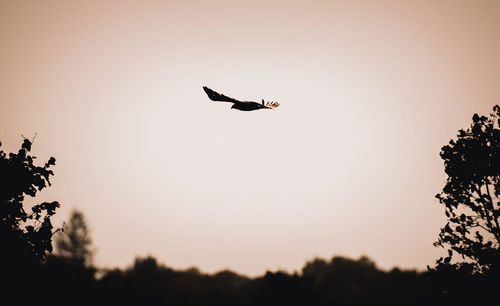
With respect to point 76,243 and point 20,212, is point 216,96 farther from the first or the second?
point 76,243

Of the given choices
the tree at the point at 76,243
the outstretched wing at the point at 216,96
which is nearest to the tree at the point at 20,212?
the outstretched wing at the point at 216,96

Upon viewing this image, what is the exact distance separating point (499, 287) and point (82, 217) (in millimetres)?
78589

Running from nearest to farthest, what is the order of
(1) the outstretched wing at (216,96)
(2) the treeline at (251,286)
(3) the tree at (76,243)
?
(1) the outstretched wing at (216,96), (2) the treeline at (251,286), (3) the tree at (76,243)

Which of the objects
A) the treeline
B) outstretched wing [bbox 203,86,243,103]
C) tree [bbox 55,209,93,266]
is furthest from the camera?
tree [bbox 55,209,93,266]

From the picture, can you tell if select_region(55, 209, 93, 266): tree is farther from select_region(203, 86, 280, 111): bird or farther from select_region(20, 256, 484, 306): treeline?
select_region(203, 86, 280, 111): bird

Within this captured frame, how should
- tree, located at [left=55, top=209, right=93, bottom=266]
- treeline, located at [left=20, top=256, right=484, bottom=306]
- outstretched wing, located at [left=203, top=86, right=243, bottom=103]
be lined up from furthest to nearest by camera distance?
1. tree, located at [left=55, top=209, right=93, bottom=266]
2. treeline, located at [left=20, top=256, right=484, bottom=306]
3. outstretched wing, located at [left=203, top=86, right=243, bottom=103]

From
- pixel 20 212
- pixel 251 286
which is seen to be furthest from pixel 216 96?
pixel 251 286

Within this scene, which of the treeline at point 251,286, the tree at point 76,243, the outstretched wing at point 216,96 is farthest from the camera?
the tree at point 76,243

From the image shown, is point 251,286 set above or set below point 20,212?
below

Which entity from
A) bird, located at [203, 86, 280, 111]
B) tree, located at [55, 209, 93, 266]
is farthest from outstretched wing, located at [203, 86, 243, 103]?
tree, located at [55, 209, 93, 266]

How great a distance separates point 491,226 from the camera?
1295 centimetres

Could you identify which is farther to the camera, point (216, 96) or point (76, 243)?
point (76, 243)

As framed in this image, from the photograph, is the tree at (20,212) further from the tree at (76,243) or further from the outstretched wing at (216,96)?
the tree at (76,243)

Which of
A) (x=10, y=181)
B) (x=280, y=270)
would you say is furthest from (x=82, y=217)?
(x=10, y=181)
